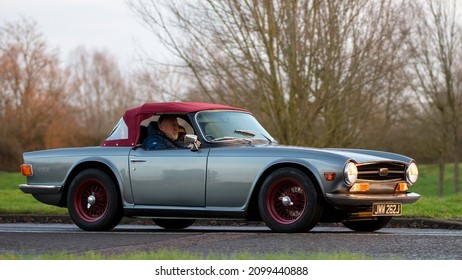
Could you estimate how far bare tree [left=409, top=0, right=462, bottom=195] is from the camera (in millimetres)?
37406

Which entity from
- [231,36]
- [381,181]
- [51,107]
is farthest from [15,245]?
[51,107]

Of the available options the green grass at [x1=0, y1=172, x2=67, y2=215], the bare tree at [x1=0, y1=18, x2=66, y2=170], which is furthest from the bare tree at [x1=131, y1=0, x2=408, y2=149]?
the bare tree at [x1=0, y1=18, x2=66, y2=170]

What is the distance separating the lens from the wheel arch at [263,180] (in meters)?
10.1

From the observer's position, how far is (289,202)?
10.2m

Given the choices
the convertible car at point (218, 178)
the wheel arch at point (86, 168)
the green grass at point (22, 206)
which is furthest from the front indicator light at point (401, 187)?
the green grass at point (22, 206)

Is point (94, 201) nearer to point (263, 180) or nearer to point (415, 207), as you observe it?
point (263, 180)

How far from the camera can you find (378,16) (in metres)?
23.1

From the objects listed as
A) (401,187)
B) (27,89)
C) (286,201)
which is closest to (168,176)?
(286,201)

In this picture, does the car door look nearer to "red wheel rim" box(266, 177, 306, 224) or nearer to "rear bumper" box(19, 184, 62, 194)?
"red wheel rim" box(266, 177, 306, 224)

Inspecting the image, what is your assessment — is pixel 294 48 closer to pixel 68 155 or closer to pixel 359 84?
pixel 359 84

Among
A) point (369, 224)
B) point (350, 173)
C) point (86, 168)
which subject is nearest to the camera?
point (350, 173)

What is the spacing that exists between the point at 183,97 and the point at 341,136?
4881 mm

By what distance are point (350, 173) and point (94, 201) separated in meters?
3.47

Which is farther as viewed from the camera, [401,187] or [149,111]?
[149,111]
